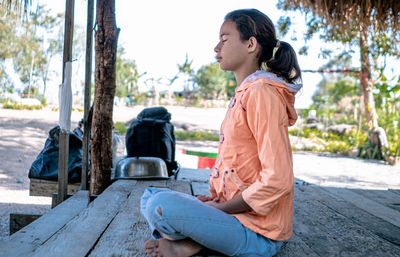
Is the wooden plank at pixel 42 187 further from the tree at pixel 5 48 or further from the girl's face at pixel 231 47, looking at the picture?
the tree at pixel 5 48

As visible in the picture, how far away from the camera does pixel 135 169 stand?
10.5 feet

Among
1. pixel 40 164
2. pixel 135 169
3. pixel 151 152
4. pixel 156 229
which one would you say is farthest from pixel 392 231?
pixel 40 164

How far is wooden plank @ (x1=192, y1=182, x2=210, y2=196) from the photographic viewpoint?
2.83 m

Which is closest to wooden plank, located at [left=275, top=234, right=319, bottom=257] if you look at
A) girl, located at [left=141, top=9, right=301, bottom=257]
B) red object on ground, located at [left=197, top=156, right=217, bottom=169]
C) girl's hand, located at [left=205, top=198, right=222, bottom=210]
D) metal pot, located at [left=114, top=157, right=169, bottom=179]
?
girl, located at [left=141, top=9, right=301, bottom=257]

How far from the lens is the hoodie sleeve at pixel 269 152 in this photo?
121 cm

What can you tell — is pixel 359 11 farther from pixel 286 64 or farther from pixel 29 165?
pixel 29 165

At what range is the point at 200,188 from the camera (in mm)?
3031

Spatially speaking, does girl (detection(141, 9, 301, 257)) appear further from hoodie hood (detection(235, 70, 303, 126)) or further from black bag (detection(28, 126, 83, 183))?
black bag (detection(28, 126, 83, 183))

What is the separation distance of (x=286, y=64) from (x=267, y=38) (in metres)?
0.13

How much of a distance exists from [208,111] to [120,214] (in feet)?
65.1

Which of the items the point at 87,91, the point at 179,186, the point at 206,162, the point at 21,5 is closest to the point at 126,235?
the point at 179,186

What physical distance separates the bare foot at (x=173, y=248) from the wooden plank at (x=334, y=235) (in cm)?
62

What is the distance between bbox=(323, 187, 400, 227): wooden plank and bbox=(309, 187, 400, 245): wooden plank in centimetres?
10

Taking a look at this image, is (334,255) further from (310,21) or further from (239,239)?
(310,21)
